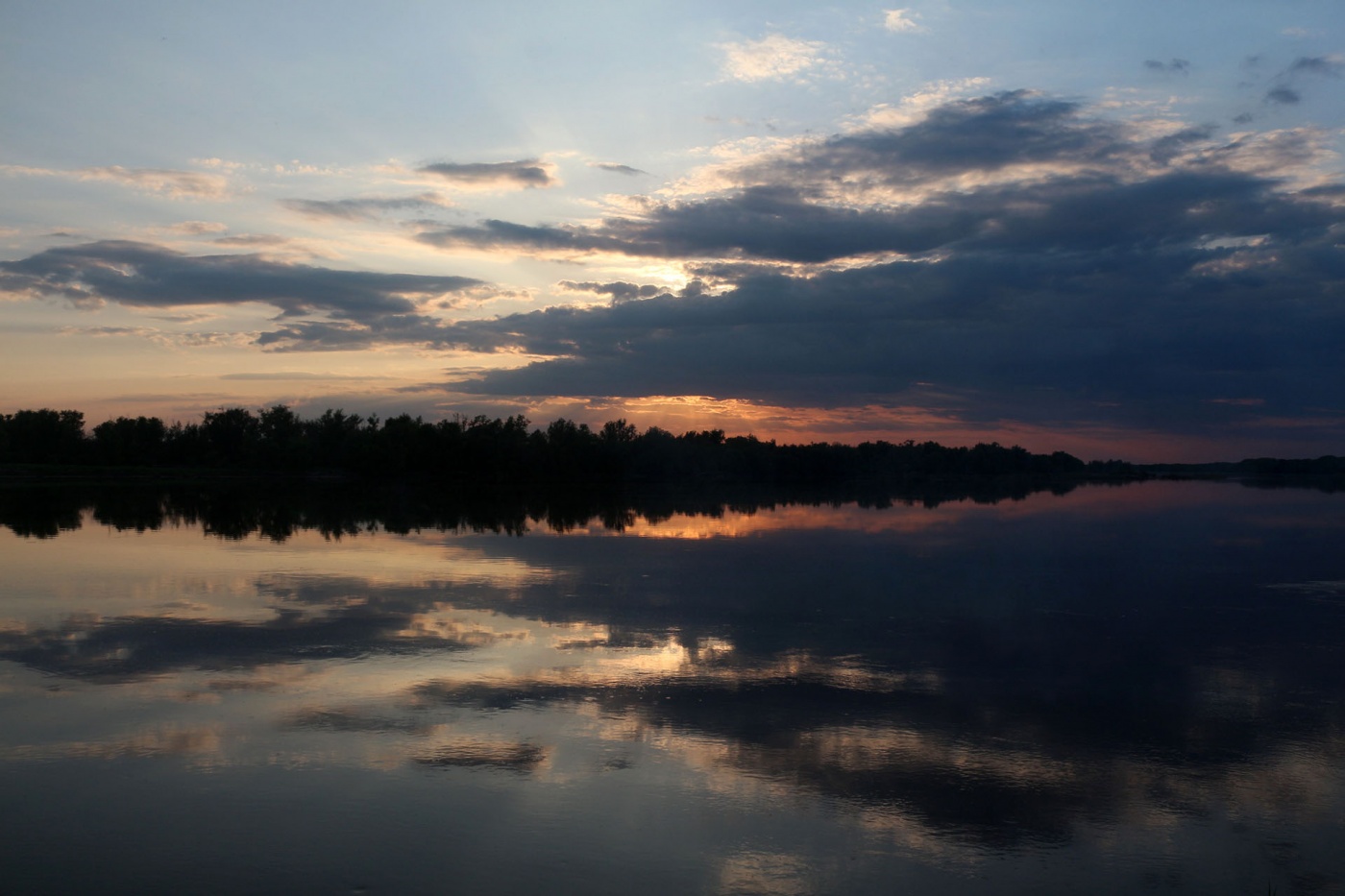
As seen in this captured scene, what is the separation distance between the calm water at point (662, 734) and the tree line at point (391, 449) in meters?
76.4

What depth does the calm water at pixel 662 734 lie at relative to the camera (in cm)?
637

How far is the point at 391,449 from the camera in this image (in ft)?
307

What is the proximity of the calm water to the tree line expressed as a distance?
76.4 meters

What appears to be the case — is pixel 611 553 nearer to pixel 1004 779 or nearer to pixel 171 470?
pixel 1004 779

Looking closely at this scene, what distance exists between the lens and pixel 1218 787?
780 cm

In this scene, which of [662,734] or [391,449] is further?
[391,449]

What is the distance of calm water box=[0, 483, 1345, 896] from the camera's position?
637 cm

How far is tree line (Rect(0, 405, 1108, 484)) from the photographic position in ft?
313

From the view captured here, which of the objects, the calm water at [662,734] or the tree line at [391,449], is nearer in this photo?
the calm water at [662,734]

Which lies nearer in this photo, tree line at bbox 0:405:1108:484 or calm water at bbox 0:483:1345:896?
calm water at bbox 0:483:1345:896

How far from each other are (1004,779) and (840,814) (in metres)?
1.66

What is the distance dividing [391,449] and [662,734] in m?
88.8

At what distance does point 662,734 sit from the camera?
8969 millimetres

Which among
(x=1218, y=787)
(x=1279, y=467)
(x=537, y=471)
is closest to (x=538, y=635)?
(x=1218, y=787)
